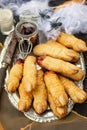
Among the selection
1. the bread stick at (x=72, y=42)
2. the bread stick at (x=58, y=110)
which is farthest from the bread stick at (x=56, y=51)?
the bread stick at (x=58, y=110)

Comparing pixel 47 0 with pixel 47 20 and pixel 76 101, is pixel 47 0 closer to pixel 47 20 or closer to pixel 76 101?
pixel 47 20

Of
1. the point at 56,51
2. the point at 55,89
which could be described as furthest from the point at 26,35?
the point at 55,89

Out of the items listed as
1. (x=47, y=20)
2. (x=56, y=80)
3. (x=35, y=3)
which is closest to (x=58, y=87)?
(x=56, y=80)

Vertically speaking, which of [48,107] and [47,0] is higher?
[47,0]

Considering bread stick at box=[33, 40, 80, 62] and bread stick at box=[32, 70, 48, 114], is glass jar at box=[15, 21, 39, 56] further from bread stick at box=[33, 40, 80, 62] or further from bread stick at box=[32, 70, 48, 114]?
bread stick at box=[32, 70, 48, 114]

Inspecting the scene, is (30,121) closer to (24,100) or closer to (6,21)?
(24,100)

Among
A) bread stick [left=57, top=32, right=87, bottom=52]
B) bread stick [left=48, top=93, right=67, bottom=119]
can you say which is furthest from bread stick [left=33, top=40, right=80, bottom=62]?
bread stick [left=48, top=93, right=67, bottom=119]
